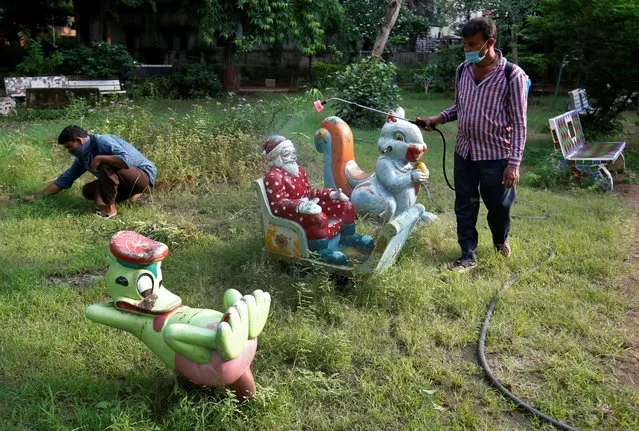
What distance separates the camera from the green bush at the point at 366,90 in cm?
1094

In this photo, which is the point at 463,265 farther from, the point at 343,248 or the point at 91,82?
the point at 91,82

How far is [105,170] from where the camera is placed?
5598 mm

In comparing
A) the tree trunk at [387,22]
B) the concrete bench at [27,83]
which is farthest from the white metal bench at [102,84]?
the tree trunk at [387,22]

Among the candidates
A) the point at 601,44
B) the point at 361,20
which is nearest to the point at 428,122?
the point at 601,44

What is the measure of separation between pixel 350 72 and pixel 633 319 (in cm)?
830

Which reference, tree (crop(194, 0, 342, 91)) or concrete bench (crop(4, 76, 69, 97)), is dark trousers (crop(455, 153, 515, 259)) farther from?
concrete bench (crop(4, 76, 69, 97))

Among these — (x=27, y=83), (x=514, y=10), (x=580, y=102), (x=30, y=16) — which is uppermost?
(x=514, y=10)

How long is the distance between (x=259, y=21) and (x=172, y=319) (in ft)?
40.1

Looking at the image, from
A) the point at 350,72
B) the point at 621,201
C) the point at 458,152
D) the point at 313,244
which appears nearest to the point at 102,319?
the point at 313,244

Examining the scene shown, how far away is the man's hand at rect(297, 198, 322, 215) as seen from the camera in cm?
395

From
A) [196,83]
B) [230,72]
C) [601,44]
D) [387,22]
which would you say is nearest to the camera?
[601,44]

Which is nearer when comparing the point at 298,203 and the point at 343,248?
the point at 298,203

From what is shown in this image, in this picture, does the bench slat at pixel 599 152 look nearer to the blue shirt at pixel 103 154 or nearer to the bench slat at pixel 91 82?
the blue shirt at pixel 103 154

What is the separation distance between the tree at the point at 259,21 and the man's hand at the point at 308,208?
10.6m
